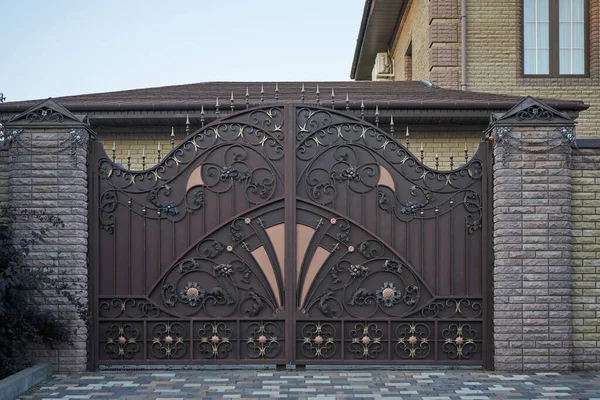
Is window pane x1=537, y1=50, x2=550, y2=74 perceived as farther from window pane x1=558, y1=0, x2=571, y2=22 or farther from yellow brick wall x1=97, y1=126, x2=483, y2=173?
yellow brick wall x1=97, y1=126, x2=483, y2=173

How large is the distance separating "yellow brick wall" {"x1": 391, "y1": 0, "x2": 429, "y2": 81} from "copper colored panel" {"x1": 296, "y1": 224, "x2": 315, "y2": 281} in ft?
25.8

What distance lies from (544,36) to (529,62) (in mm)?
580

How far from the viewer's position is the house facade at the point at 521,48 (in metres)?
14.1

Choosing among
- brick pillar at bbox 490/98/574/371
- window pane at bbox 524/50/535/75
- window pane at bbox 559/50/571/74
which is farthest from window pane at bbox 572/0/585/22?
brick pillar at bbox 490/98/574/371

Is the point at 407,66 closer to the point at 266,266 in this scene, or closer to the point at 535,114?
the point at 535,114

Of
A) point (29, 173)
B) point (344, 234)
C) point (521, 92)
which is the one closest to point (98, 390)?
point (29, 173)

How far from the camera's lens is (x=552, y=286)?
768 centimetres

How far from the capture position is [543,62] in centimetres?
1434

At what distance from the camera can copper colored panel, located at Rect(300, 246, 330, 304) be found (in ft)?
25.7

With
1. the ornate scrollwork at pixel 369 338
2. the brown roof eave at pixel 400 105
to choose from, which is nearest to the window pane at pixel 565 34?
the brown roof eave at pixel 400 105

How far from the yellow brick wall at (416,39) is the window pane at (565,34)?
2475mm

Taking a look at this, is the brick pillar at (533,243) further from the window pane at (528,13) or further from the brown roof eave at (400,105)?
the window pane at (528,13)

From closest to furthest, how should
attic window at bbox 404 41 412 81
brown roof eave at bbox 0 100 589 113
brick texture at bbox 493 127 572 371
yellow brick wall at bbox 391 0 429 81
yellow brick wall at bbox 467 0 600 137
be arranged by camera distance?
brick texture at bbox 493 127 572 371, brown roof eave at bbox 0 100 589 113, yellow brick wall at bbox 467 0 600 137, yellow brick wall at bbox 391 0 429 81, attic window at bbox 404 41 412 81

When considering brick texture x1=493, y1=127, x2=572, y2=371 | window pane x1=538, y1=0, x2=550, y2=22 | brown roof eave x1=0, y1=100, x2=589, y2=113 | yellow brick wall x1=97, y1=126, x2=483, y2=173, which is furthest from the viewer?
window pane x1=538, y1=0, x2=550, y2=22
